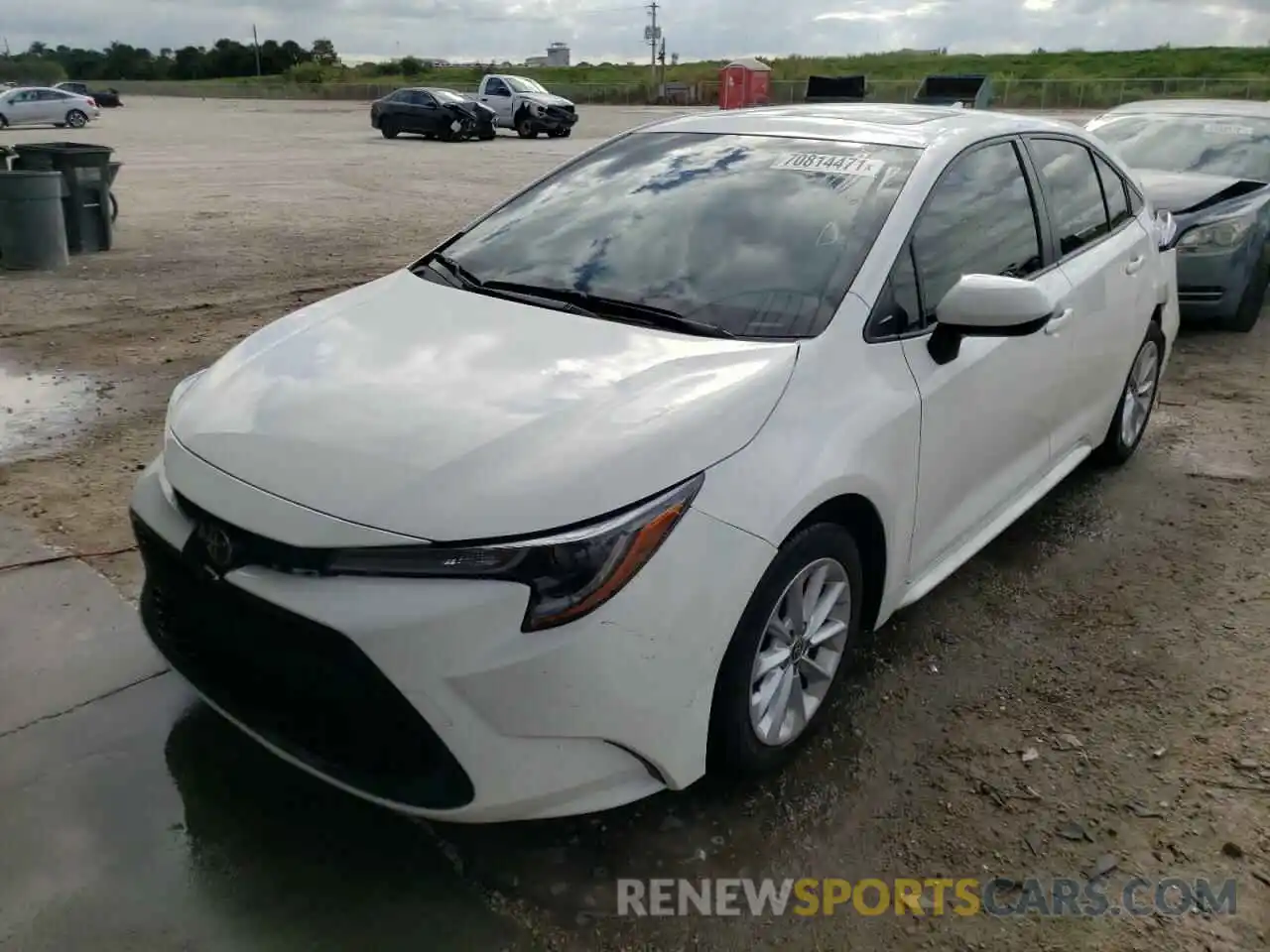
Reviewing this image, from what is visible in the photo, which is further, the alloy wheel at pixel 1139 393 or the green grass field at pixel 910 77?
the green grass field at pixel 910 77

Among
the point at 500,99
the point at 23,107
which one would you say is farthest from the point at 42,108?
the point at 500,99

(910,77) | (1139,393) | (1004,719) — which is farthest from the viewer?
(910,77)

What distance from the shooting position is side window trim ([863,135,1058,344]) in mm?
2854

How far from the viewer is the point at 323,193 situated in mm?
15609

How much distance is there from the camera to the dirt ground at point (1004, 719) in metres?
2.39

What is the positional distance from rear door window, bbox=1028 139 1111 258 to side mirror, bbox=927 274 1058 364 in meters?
1.13

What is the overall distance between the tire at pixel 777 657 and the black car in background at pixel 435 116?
28371 millimetres

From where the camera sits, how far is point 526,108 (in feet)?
99.9

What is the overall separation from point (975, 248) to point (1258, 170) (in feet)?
21.2

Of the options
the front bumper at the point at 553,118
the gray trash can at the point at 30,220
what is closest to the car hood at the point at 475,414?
the gray trash can at the point at 30,220

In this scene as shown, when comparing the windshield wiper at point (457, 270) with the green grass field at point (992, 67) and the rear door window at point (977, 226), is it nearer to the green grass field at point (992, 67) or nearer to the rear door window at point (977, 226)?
the rear door window at point (977, 226)

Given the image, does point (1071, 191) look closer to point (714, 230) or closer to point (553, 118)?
point (714, 230)

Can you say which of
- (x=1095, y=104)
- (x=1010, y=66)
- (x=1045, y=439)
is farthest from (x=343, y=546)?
(x=1010, y=66)

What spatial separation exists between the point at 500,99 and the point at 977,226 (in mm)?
30278
